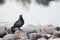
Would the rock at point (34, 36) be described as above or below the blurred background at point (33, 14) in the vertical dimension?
above

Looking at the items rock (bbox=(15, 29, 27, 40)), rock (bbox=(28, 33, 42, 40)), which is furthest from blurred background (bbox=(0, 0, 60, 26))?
rock (bbox=(28, 33, 42, 40))

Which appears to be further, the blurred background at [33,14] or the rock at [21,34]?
the blurred background at [33,14]

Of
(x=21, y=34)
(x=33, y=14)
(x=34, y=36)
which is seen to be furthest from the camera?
(x=33, y=14)

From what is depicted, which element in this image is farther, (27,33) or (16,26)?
(16,26)

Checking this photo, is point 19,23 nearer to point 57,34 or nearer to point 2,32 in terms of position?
point 2,32

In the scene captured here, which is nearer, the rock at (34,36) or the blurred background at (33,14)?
the rock at (34,36)

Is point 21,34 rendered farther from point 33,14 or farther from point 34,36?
point 33,14

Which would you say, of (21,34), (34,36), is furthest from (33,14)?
(34,36)

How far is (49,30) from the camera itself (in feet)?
20.7

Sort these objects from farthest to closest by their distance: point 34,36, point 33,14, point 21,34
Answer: point 33,14, point 21,34, point 34,36

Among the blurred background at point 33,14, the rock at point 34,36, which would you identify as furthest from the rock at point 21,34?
the blurred background at point 33,14

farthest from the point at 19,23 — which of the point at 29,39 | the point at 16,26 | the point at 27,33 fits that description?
the point at 29,39

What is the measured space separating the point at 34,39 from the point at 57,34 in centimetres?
57

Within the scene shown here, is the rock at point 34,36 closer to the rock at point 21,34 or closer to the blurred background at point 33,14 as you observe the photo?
the rock at point 21,34
